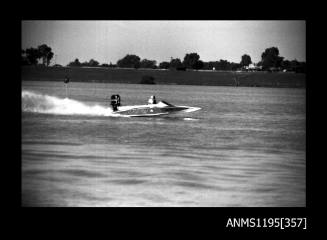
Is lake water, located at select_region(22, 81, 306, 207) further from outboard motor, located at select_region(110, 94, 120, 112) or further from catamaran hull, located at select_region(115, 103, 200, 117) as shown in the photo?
outboard motor, located at select_region(110, 94, 120, 112)

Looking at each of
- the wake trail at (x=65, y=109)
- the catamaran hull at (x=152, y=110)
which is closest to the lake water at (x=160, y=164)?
the catamaran hull at (x=152, y=110)

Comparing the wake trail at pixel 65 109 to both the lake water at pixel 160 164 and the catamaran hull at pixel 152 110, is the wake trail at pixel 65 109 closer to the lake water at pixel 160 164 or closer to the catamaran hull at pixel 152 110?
the catamaran hull at pixel 152 110

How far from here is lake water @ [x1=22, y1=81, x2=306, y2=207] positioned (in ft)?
41.5

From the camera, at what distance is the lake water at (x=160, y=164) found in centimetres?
1266

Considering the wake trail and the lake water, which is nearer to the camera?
the lake water

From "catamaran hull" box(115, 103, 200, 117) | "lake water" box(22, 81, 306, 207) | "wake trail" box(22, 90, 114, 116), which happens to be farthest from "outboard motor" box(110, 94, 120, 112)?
"wake trail" box(22, 90, 114, 116)
